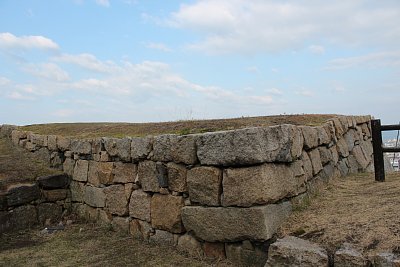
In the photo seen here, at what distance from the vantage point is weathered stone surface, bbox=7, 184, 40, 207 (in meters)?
7.13

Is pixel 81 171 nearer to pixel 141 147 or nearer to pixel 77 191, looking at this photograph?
pixel 77 191

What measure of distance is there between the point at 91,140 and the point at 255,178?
13.8 ft

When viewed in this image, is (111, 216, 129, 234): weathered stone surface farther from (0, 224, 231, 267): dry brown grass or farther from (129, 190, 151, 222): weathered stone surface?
(129, 190, 151, 222): weathered stone surface

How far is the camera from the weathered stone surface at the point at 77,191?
7.75m

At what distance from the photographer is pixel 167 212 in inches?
219

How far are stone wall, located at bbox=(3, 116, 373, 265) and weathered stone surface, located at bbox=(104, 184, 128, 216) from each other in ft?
0.06

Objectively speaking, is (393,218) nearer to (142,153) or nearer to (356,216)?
(356,216)

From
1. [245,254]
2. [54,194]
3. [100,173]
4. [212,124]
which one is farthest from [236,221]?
[54,194]

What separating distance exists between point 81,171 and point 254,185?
14.8ft

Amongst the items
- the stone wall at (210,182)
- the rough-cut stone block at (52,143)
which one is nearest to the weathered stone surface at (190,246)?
the stone wall at (210,182)

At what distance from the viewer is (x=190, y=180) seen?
510 cm

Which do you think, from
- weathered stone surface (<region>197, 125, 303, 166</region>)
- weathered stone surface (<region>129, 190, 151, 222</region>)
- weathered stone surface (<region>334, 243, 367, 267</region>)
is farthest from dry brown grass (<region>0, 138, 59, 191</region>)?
weathered stone surface (<region>334, 243, 367, 267</region>)

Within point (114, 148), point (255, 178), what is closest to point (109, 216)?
point (114, 148)

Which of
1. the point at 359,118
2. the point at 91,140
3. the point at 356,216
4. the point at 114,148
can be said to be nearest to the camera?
the point at 356,216
